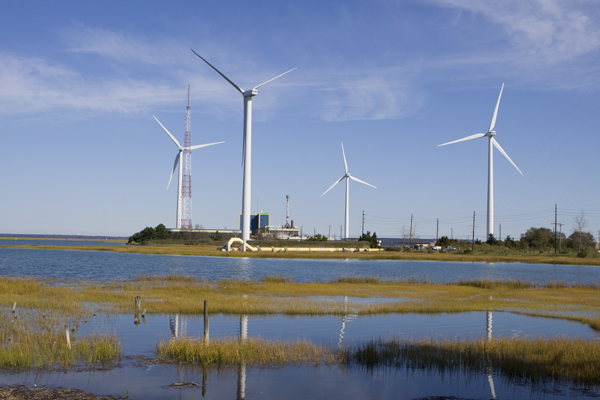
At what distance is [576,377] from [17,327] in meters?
Result: 20.9

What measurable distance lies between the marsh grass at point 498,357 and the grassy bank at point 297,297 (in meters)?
10.1

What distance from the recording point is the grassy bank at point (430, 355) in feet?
59.0

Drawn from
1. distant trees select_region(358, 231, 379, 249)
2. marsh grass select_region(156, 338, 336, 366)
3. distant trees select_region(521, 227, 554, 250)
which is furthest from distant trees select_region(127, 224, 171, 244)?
marsh grass select_region(156, 338, 336, 366)

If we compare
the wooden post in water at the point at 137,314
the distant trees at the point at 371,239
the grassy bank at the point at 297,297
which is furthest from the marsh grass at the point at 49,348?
the distant trees at the point at 371,239

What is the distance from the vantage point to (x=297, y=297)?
126 feet

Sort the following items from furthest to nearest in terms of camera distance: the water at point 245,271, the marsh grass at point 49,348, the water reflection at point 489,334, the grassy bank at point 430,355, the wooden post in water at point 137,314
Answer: the water at point 245,271 < the wooden post in water at point 137,314 < the grassy bank at point 430,355 < the marsh grass at point 49,348 < the water reflection at point 489,334

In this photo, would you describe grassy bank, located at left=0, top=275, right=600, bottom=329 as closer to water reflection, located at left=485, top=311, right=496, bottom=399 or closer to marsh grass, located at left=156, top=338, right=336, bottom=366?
water reflection, located at left=485, top=311, right=496, bottom=399

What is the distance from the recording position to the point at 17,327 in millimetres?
21953

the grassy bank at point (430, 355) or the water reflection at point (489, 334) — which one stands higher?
the grassy bank at point (430, 355)

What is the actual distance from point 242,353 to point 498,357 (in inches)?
361

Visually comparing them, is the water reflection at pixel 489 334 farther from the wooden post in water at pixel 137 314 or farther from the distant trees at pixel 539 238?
the distant trees at pixel 539 238

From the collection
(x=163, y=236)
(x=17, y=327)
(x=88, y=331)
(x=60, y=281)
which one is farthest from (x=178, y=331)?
(x=163, y=236)

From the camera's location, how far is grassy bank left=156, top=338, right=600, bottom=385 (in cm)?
1797

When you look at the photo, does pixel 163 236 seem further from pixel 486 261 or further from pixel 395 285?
pixel 395 285
